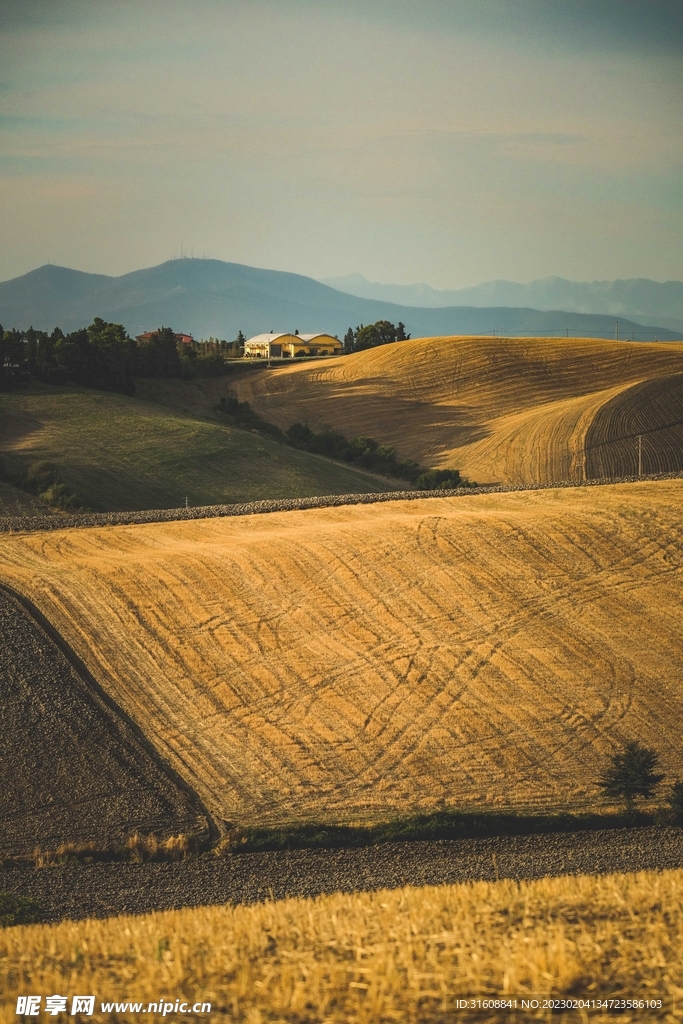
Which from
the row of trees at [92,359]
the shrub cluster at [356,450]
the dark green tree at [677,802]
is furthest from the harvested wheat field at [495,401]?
the dark green tree at [677,802]

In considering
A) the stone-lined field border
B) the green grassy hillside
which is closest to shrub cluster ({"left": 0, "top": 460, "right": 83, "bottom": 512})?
the green grassy hillside

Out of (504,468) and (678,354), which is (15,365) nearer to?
(504,468)

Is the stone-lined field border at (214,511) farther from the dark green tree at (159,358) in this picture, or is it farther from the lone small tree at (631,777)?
the dark green tree at (159,358)

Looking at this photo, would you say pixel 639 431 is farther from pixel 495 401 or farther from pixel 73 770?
pixel 73 770

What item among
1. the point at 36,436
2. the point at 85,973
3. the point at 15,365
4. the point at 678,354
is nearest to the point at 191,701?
the point at 85,973

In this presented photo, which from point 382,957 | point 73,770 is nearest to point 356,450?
point 73,770
